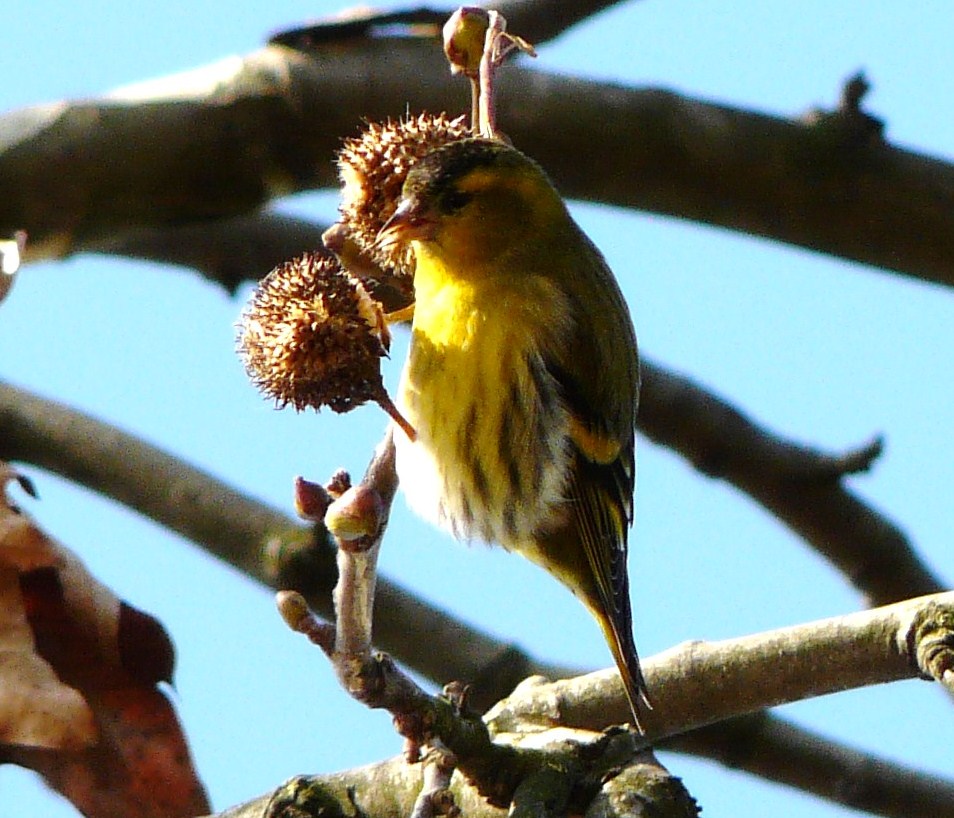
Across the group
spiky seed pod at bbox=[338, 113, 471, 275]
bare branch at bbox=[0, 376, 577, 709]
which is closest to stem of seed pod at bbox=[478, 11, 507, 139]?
spiky seed pod at bbox=[338, 113, 471, 275]

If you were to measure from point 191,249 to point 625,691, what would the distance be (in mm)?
2947

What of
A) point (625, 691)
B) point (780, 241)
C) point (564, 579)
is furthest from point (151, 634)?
point (780, 241)

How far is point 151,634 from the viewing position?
78.6 inches

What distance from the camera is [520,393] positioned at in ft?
9.24

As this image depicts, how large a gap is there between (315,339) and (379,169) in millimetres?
458

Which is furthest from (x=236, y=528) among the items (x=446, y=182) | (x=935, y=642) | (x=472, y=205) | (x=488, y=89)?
(x=935, y=642)

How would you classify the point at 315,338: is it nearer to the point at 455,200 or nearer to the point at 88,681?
the point at 88,681

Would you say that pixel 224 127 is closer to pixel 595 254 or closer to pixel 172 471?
pixel 172 471

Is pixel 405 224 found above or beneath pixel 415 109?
beneath

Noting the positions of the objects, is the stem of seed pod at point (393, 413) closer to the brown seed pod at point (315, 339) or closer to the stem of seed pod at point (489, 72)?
the brown seed pod at point (315, 339)


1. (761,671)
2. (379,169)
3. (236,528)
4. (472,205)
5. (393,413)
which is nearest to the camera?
(393,413)

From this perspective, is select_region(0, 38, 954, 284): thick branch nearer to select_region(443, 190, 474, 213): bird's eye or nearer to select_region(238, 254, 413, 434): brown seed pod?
select_region(443, 190, 474, 213): bird's eye

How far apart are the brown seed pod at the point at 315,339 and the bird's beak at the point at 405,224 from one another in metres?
0.17

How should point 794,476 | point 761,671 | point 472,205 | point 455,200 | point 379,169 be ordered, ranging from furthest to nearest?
point 794,476
point 472,205
point 455,200
point 379,169
point 761,671
